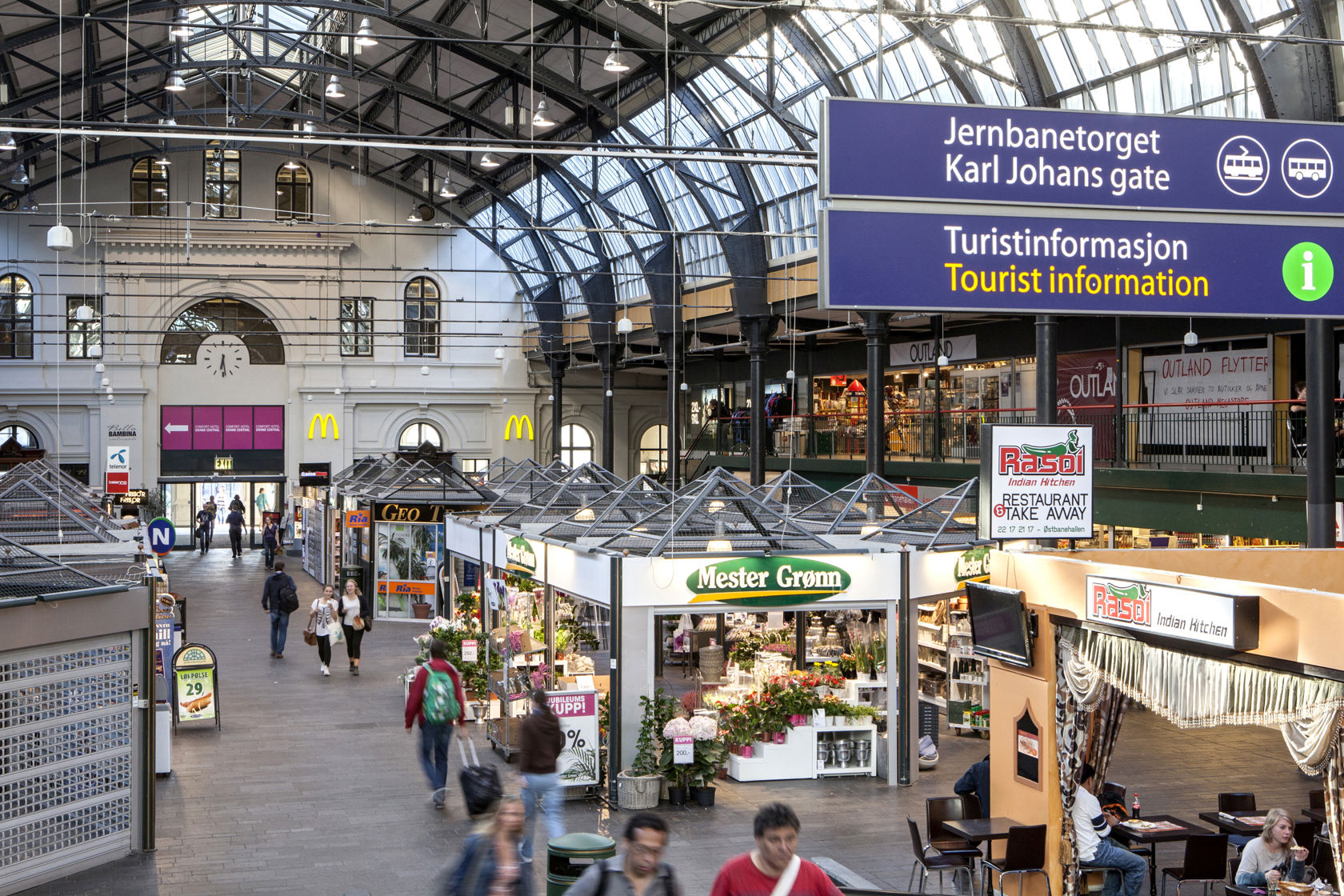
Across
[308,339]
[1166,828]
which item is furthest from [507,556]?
[308,339]

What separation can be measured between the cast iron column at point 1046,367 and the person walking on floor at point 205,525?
2758cm

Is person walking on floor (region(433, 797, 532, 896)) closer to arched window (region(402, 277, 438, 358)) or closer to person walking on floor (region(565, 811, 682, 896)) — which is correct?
person walking on floor (region(565, 811, 682, 896))

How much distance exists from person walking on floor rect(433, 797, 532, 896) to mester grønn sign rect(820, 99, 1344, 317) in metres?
2.78

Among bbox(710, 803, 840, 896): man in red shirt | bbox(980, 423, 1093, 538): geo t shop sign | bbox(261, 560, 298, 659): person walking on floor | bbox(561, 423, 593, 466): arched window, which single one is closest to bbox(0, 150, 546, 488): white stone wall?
bbox(561, 423, 593, 466): arched window

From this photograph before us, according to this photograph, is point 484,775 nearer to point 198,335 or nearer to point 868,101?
point 868,101

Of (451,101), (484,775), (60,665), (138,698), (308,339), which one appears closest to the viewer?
(484,775)

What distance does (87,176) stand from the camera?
3762 centimetres

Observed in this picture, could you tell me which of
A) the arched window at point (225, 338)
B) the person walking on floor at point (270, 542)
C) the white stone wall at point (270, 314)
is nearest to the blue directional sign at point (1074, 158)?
the person walking on floor at point (270, 542)

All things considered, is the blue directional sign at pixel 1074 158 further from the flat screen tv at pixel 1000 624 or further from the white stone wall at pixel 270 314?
the white stone wall at pixel 270 314

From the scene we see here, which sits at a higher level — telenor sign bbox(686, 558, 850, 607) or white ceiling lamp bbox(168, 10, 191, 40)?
white ceiling lamp bbox(168, 10, 191, 40)

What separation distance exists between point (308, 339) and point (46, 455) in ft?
26.7

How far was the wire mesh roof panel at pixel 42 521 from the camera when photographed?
15.2m

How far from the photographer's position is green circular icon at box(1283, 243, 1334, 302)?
5.36 meters

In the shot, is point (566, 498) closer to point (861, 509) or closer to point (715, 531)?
point (861, 509)
